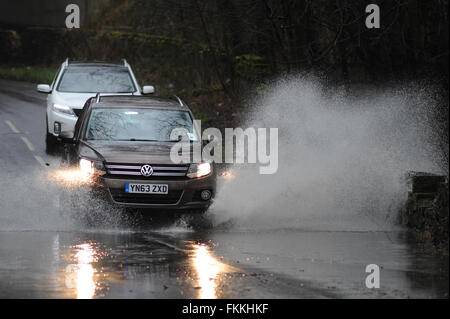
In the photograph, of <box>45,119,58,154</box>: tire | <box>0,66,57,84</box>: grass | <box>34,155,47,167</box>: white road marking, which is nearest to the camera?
<box>34,155,47,167</box>: white road marking

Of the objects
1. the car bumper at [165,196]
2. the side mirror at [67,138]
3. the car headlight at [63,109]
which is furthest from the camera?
the car headlight at [63,109]

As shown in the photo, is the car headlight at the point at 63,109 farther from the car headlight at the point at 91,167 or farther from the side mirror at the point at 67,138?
the car headlight at the point at 91,167

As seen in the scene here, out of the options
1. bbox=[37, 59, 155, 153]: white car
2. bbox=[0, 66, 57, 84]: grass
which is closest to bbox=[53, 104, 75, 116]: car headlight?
bbox=[37, 59, 155, 153]: white car

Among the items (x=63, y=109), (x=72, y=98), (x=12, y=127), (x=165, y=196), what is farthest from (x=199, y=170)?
(x=12, y=127)

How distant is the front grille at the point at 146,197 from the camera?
12562 mm

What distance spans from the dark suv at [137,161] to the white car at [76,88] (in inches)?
201

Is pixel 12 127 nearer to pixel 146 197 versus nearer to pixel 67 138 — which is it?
pixel 67 138

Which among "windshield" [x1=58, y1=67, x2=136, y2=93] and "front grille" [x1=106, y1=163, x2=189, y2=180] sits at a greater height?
"windshield" [x1=58, y1=67, x2=136, y2=93]

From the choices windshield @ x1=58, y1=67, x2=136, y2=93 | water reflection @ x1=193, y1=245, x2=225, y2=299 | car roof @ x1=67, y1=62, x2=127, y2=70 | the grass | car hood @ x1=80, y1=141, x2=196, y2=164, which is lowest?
water reflection @ x1=193, y1=245, x2=225, y2=299

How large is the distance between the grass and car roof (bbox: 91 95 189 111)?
901 inches

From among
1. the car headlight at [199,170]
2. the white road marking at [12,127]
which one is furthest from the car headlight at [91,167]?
the white road marking at [12,127]

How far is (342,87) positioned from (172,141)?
28.9 ft

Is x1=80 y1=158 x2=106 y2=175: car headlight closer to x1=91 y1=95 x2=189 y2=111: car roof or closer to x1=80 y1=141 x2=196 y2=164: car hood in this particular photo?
x1=80 y1=141 x2=196 y2=164: car hood

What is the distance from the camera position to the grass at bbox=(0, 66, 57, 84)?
38312mm
